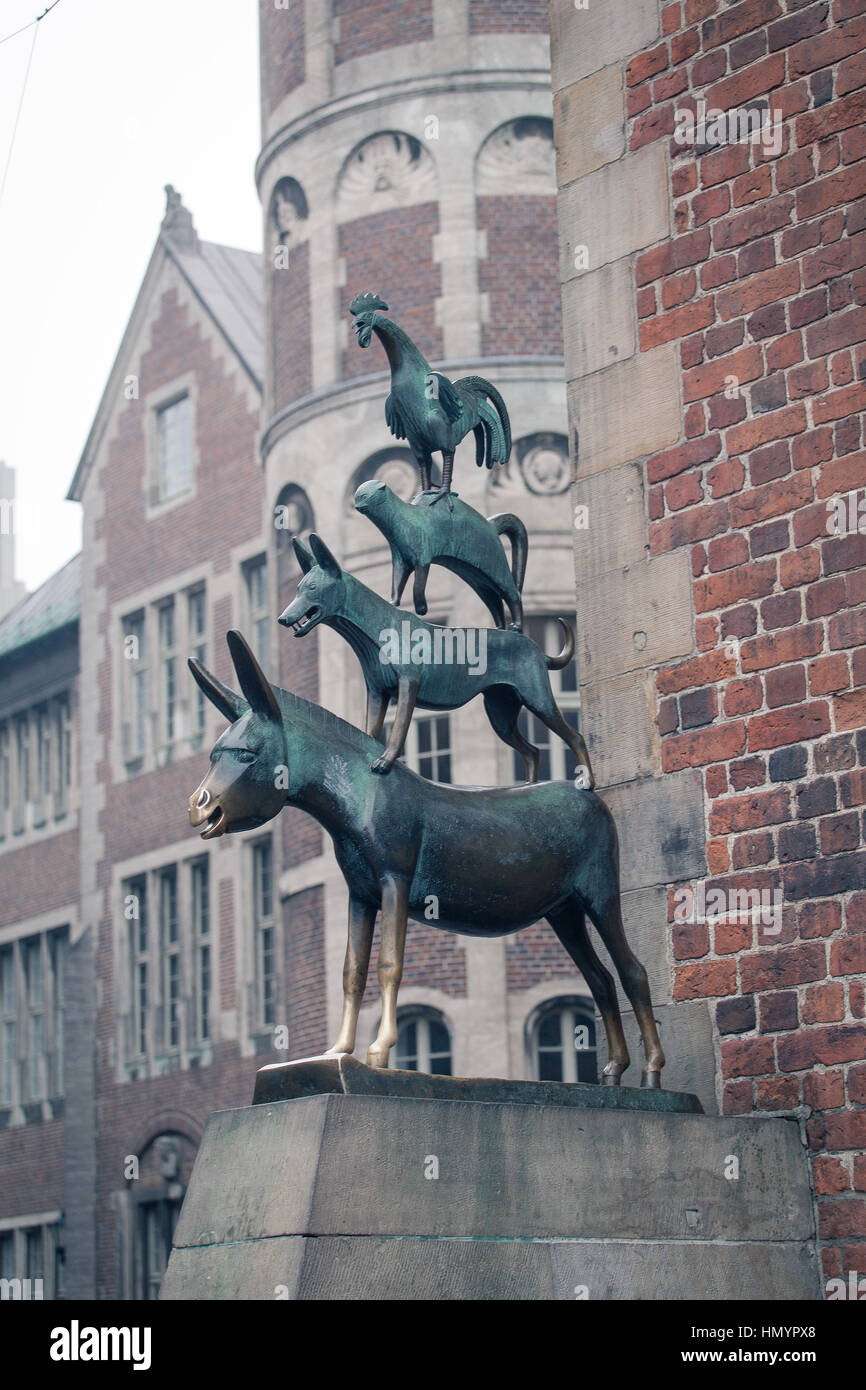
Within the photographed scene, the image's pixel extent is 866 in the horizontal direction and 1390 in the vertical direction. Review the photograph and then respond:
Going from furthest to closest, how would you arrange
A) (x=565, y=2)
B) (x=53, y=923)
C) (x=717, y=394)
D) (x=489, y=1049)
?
(x=53, y=923) < (x=489, y=1049) < (x=565, y=2) < (x=717, y=394)

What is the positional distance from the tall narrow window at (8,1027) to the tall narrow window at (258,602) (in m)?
7.62

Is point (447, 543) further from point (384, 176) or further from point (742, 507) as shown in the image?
point (384, 176)

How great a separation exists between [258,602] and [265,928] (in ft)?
13.5

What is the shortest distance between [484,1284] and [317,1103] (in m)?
0.70

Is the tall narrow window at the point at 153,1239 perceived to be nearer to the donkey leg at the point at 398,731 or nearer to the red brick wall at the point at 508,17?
the red brick wall at the point at 508,17

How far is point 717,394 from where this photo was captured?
755cm

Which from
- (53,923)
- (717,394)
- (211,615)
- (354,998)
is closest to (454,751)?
(211,615)

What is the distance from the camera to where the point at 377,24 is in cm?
2211

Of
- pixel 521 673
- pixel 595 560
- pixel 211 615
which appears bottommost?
pixel 521 673

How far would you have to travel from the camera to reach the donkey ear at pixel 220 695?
582cm

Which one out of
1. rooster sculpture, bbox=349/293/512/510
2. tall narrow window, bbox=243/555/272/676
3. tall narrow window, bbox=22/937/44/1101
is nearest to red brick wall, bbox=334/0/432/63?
tall narrow window, bbox=243/555/272/676

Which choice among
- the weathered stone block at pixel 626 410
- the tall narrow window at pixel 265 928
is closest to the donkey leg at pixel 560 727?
the weathered stone block at pixel 626 410

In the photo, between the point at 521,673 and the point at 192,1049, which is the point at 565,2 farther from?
the point at 192,1049

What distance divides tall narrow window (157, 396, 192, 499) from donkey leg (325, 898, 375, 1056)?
22304 millimetres
